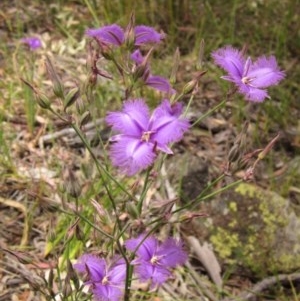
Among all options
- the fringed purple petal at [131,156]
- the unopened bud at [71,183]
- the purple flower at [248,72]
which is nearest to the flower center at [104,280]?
the unopened bud at [71,183]

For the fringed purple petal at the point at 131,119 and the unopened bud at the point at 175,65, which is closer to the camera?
the fringed purple petal at the point at 131,119

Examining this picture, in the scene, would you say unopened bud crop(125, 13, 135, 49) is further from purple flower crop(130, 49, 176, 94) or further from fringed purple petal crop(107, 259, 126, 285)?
fringed purple petal crop(107, 259, 126, 285)

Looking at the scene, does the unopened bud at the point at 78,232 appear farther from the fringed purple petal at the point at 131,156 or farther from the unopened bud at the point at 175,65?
the unopened bud at the point at 175,65

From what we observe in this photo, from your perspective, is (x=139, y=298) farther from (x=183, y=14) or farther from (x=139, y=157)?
(x=183, y=14)

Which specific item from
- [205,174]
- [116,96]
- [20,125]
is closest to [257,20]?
[116,96]

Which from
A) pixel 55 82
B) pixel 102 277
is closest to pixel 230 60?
pixel 55 82

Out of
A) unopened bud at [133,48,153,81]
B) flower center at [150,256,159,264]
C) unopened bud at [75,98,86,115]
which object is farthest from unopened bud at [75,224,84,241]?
unopened bud at [133,48,153,81]

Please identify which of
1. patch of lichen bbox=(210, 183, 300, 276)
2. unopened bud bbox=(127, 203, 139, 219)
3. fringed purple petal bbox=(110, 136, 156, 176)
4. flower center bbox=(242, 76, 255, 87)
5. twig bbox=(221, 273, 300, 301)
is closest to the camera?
fringed purple petal bbox=(110, 136, 156, 176)
